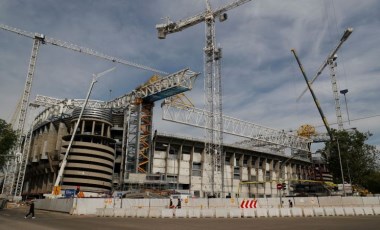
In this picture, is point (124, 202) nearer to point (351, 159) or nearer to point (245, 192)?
point (351, 159)

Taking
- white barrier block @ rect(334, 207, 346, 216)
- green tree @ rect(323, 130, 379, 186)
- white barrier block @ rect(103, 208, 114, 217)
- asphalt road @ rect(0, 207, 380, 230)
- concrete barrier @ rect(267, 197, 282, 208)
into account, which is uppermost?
green tree @ rect(323, 130, 379, 186)

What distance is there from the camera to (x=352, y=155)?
70.7m

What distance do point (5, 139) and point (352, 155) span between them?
75139mm

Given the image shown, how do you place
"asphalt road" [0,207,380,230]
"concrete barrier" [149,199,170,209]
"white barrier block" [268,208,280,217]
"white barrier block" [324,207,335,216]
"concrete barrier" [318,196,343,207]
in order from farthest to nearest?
"concrete barrier" [318,196,343,207], "concrete barrier" [149,199,170,209], "white barrier block" [324,207,335,216], "white barrier block" [268,208,280,217], "asphalt road" [0,207,380,230]

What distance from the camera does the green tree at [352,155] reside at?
70250mm

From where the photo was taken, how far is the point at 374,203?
4322cm

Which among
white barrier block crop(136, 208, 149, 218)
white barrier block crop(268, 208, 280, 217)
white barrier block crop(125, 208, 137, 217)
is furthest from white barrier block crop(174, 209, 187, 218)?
white barrier block crop(268, 208, 280, 217)

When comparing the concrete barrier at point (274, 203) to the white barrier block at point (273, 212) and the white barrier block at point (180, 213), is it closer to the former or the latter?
the white barrier block at point (273, 212)

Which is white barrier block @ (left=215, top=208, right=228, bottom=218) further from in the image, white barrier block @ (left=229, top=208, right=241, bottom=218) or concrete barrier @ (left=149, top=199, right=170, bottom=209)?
concrete barrier @ (left=149, top=199, right=170, bottom=209)

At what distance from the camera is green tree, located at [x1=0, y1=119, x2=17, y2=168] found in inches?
2527

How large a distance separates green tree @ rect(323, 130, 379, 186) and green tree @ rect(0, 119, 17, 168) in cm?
6965

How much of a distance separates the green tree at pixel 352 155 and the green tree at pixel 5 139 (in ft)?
228

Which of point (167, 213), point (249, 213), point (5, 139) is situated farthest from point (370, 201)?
point (5, 139)

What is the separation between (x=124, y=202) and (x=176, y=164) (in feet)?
186
